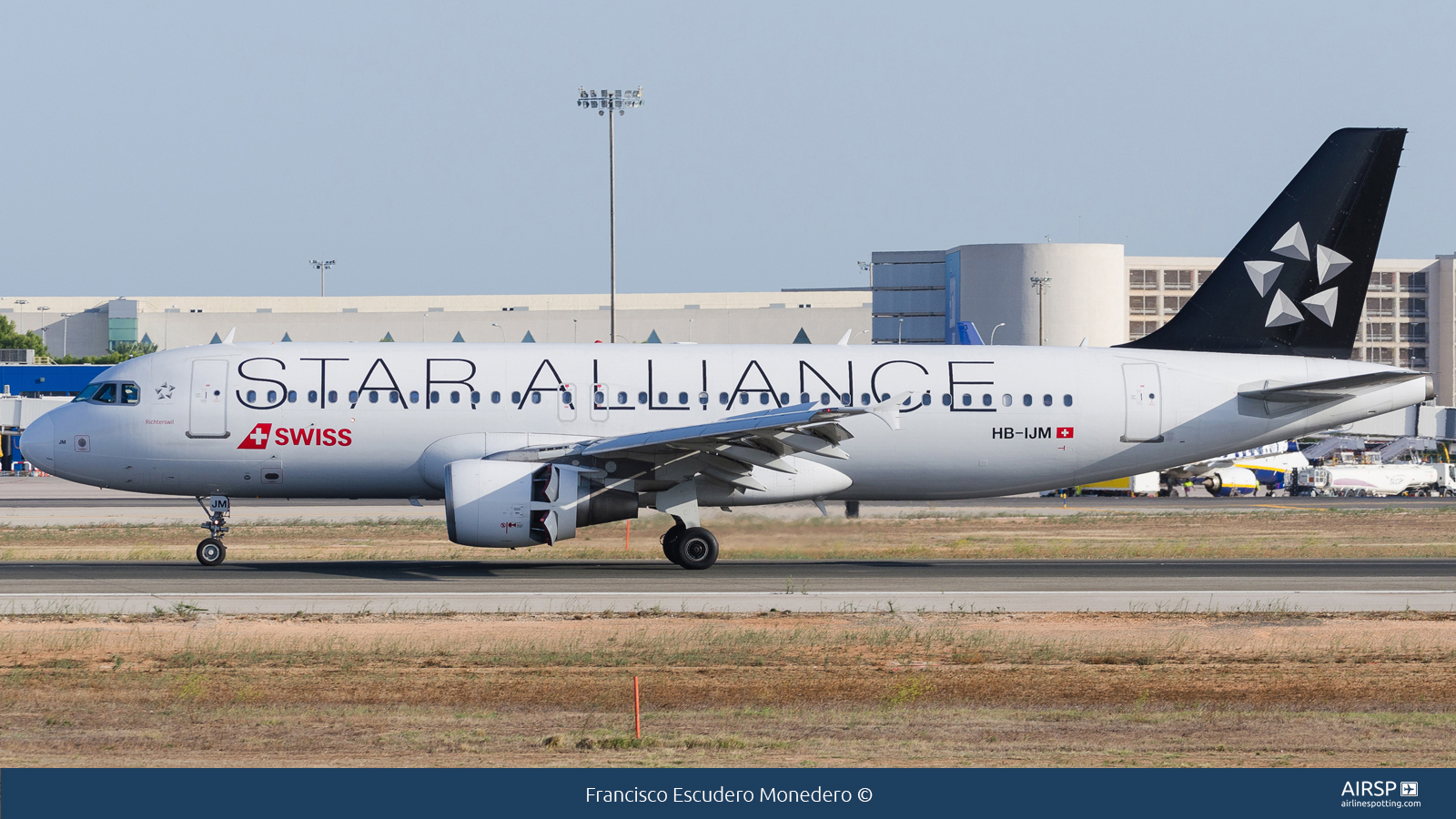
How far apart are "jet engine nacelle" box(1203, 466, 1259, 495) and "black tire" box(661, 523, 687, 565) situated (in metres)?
52.1

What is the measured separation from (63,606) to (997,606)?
14.2 metres

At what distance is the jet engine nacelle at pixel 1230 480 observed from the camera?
74062 mm

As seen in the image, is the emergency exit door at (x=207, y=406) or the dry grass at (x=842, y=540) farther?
the dry grass at (x=842, y=540)

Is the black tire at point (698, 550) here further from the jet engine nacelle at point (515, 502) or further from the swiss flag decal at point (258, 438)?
the swiss flag decal at point (258, 438)

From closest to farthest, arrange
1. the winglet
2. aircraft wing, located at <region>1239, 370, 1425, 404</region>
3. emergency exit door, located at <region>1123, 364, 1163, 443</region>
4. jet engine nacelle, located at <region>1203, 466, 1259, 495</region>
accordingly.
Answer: the winglet → aircraft wing, located at <region>1239, 370, 1425, 404</region> → emergency exit door, located at <region>1123, 364, 1163, 443</region> → jet engine nacelle, located at <region>1203, 466, 1259, 495</region>

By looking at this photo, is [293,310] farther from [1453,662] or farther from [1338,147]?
[1453,662]

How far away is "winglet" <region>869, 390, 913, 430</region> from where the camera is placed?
25719 mm

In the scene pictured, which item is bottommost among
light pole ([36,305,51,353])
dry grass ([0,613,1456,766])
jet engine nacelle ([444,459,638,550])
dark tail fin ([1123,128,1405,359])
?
dry grass ([0,613,1456,766])

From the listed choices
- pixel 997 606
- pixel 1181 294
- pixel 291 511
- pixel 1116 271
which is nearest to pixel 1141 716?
pixel 997 606

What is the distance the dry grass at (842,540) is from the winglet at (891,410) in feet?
10.3

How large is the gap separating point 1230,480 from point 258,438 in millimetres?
58200

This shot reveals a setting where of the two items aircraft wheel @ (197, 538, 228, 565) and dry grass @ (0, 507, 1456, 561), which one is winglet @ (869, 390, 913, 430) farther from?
aircraft wheel @ (197, 538, 228, 565)

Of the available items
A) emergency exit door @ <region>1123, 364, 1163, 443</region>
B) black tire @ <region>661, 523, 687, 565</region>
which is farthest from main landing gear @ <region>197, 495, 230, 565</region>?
emergency exit door @ <region>1123, 364, 1163, 443</region>

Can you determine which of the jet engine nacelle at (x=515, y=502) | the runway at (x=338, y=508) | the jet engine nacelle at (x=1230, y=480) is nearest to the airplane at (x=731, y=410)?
the jet engine nacelle at (x=515, y=502)
